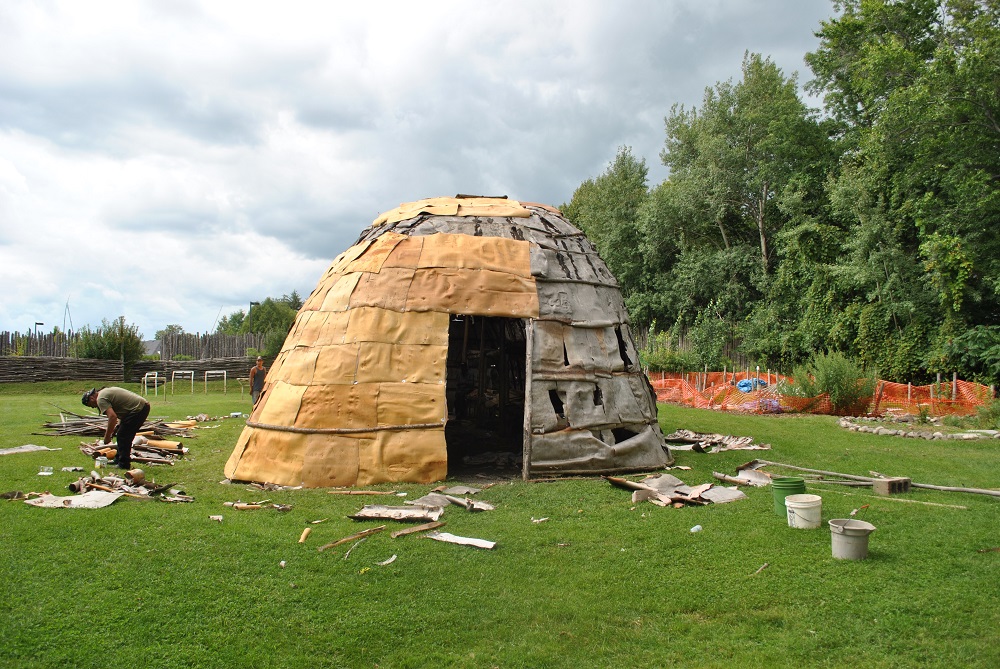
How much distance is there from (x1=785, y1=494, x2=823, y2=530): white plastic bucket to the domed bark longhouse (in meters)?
2.77

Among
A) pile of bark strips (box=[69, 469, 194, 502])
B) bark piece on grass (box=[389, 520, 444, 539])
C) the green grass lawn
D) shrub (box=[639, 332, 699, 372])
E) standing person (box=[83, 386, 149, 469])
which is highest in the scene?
shrub (box=[639, 332, 699, 372])

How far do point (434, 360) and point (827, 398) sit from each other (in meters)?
14.0

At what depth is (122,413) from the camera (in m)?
9.36

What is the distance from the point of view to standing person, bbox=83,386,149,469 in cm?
928

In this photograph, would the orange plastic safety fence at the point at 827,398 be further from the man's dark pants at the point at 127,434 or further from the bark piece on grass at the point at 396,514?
the man's dark pants at the point at 127,434

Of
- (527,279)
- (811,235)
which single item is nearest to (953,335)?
(811,235)

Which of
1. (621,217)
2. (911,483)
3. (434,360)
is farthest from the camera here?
(621,217)

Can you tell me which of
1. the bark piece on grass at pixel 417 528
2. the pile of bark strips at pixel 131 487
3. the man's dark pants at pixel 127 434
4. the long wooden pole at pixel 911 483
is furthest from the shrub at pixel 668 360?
the pile of bark strips at pixel 131 487

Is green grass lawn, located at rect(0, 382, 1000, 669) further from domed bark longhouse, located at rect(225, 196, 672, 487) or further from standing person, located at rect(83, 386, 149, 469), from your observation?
standing person, located at rect(83, 386, 149, 469)

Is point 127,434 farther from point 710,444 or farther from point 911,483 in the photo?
point 911,483

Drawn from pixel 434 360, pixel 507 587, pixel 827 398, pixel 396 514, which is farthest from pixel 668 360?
pixel 507 587

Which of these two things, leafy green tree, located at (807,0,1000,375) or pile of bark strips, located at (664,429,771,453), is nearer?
pile of bark strips, located at (664,429,771,453)

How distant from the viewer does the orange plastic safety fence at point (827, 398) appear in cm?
1716

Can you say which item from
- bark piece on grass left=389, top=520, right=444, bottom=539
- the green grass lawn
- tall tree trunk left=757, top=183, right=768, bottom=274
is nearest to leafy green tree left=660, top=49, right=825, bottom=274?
tall tree trunk left=757, top=183, right=768, bottom=274
